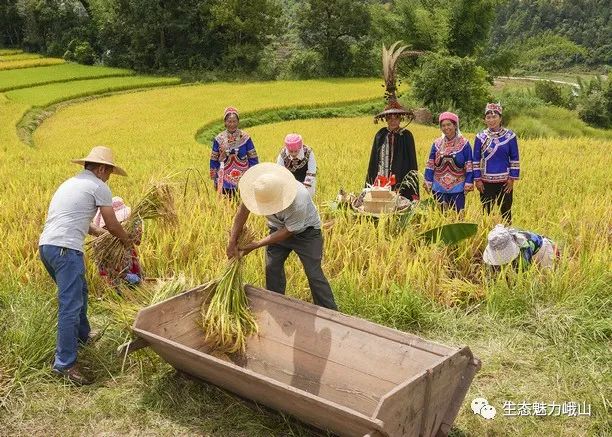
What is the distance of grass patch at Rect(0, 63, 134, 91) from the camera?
22.0 m

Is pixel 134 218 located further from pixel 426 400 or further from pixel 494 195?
pixel 494 195

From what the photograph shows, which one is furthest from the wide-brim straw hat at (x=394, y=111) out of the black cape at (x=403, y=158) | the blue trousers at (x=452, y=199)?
the blue trousers at (x=452, y=199)

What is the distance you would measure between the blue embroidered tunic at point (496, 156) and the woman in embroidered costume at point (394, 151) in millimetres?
576

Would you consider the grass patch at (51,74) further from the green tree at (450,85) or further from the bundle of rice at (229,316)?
the bundle of rice at (229,316)

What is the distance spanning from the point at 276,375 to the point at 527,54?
2347 cm

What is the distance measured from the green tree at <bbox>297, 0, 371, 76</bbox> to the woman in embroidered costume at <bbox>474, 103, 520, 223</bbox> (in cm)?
2322

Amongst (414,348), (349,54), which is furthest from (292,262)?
(349,54)

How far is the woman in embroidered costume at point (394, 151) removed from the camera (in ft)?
17.8

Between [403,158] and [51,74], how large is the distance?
21.9 m

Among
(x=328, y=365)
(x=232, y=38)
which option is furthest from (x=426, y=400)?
(x=232, y=38)

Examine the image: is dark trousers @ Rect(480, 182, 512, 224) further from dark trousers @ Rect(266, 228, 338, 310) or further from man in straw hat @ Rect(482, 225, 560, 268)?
dark trousers @ Rect(266, 228, 338, 310)

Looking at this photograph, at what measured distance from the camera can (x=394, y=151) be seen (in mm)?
5523

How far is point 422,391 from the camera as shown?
8.72 ft

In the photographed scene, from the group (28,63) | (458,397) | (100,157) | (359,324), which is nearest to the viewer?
(458,397)
